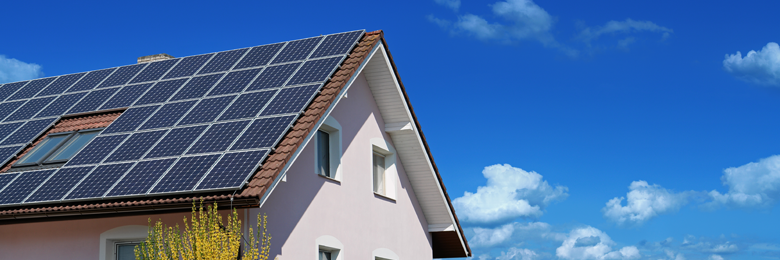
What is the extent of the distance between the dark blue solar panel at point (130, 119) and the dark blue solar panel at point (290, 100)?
283cm

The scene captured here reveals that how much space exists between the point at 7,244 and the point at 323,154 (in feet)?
21.1

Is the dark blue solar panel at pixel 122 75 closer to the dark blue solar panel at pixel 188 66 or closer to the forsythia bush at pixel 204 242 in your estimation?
the dark blue solar panel at pixel 188 66

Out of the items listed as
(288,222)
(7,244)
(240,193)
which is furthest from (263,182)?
(7,244)

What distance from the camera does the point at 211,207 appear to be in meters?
11.5

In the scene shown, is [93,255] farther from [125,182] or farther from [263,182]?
[263,182]

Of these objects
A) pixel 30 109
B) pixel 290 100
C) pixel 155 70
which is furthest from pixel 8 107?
pixel 290 100

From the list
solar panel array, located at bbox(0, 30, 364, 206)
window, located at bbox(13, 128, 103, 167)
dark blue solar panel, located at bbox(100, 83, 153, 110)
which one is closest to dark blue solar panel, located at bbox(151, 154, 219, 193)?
solar panel array, located at bbox(0, 30, 364, 206)

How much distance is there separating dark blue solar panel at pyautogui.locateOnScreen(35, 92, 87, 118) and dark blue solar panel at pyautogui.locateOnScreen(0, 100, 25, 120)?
1202 mm

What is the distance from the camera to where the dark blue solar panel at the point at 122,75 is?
61.3 ft

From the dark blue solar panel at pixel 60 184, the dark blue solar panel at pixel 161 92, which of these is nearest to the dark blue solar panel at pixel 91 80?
the dark blue solar panel at pixel 161 92

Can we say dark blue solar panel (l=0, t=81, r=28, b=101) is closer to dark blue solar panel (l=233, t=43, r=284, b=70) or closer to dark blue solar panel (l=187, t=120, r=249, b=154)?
dark blue solar panel (l=233, t=43, r=284, b=70)

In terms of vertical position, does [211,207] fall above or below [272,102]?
below

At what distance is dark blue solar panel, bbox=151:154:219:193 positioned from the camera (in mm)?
12125

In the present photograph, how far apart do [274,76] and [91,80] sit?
634cm
